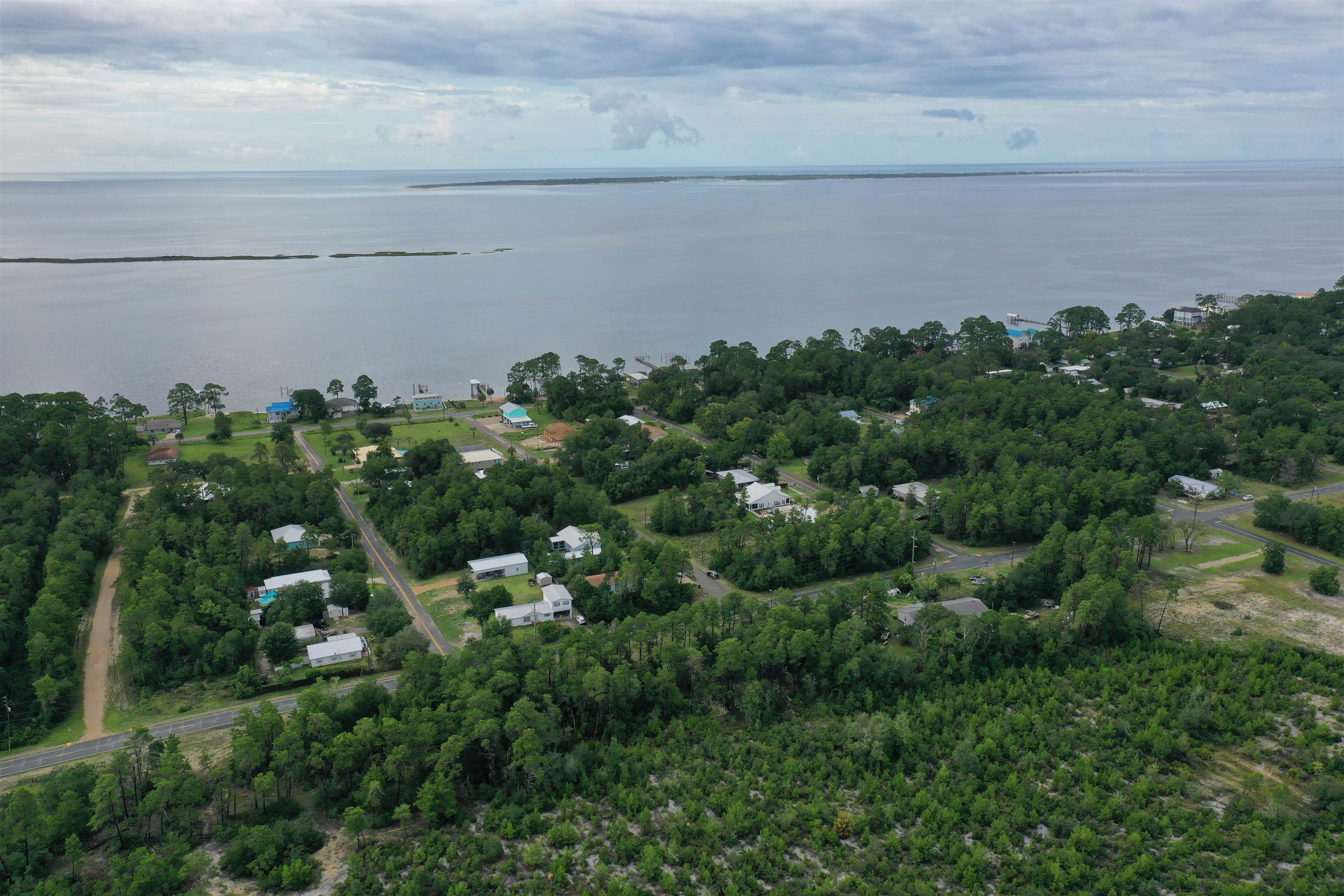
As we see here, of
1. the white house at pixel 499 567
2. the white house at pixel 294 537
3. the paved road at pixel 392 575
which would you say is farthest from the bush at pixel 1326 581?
the white house at pixel 294 537

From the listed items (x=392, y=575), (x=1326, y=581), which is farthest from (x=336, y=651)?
(x=1326, y=581)

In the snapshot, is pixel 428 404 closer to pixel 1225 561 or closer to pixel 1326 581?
pixel 1225 561

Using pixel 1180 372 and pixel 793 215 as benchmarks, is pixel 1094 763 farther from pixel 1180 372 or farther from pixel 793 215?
pixel 793 215

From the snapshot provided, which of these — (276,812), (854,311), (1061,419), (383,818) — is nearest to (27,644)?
(276,812)

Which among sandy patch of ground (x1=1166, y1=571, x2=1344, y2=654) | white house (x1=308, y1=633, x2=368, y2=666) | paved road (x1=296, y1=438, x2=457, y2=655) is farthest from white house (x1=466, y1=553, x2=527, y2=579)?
sandy patch of ground (x1=1166, y1=571, x2=1344, y2=654)

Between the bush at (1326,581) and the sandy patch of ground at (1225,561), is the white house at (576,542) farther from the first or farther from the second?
the bush at (1326,581)

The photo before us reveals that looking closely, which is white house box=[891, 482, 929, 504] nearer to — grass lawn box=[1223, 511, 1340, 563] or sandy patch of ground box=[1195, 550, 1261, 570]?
sandy patch of ground box=[1195, 550, 1261, 570]
